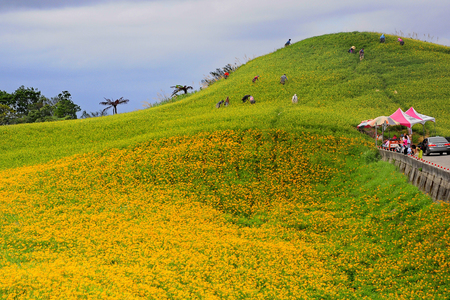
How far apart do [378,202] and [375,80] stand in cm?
3190

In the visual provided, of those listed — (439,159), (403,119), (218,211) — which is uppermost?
(403,119)

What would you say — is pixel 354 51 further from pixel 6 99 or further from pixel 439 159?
pixel 6 99

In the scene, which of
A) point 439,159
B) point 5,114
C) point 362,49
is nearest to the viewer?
point 439,159

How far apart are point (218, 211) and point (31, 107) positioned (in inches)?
2749

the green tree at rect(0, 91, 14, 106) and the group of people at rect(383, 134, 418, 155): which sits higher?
the green tree at rect(0, 91, 14, 106)

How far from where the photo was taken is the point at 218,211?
19.6 meters

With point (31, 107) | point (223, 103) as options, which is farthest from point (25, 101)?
point (223, 103)

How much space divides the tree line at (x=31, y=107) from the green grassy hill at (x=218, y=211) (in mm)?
34792

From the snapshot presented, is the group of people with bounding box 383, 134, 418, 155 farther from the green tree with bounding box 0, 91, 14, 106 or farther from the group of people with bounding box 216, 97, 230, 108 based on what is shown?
the green tree with bounding box 0, 91, 14, 106

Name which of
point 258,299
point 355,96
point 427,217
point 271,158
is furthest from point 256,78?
point 258,299

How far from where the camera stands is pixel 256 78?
157 ft

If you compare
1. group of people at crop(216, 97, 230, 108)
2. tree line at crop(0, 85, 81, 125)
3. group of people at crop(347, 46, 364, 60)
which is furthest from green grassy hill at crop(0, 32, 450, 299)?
tree line at crop(0, 85, 81, 125)

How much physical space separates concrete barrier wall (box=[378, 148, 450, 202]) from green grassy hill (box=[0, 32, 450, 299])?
0.55 metres

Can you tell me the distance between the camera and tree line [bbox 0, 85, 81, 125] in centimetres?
6788
